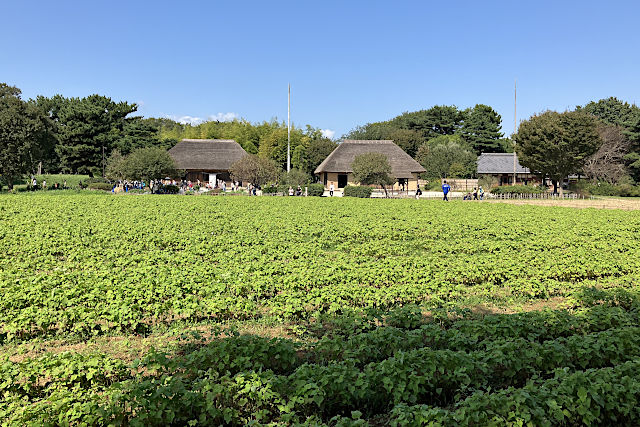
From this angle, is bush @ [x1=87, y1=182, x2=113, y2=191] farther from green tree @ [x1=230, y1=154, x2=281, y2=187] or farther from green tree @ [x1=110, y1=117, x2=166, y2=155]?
green tree @ [x1=110, y1=117, x2=166, y2=155]

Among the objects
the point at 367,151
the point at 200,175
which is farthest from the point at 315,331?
the point at 200,175

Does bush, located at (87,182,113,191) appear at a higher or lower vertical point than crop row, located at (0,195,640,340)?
higher

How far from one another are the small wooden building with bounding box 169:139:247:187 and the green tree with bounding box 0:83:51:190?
14.6 metres

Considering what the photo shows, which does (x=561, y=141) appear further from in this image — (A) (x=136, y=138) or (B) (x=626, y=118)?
(A) (x=136, y=138)

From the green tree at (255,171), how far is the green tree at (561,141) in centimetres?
2225

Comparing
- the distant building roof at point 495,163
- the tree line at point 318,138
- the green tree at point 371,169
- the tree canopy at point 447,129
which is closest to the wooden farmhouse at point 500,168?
the distant building roof at point 495,163

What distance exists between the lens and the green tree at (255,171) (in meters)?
41.7

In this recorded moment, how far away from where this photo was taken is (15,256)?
444 inches

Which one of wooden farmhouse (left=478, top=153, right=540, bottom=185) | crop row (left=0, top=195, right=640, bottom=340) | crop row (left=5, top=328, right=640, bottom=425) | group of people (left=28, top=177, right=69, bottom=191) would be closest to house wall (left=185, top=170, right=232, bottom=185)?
group of people (left=28, top=177, right=69, bottom=191)

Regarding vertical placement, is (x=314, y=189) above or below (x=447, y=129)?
below

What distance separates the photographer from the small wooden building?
55344 millimetres

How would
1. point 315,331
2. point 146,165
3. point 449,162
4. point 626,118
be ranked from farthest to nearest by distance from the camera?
point 626,118
point 449,162
point 146,165
point 315,331

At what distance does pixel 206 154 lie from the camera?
57.3 metres

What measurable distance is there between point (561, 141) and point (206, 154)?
3662 cm
